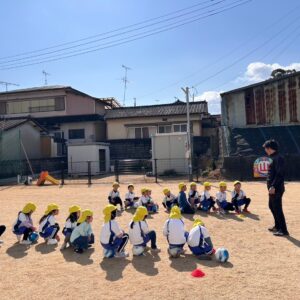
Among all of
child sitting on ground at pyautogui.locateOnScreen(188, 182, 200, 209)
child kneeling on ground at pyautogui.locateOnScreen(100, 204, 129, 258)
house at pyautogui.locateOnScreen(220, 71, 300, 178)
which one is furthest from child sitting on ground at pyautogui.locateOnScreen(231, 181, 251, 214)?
house at pyautogui.locateOnScreen(220, 71, 300, 178)

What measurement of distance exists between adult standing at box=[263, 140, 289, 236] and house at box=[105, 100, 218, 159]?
21.4 m

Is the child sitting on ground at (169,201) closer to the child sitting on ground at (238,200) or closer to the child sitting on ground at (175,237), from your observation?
the child sitting on ground at (238,200)

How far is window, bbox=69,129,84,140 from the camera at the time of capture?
3130 centimetres

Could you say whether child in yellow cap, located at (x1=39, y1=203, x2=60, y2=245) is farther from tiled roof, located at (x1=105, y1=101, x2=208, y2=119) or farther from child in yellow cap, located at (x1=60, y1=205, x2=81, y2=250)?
tiled roof, located at (x1=105, y1=101, x2=208, y2=119)

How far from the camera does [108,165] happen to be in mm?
27734

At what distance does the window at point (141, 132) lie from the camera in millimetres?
30625

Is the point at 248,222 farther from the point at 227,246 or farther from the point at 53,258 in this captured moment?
the point at 53,258

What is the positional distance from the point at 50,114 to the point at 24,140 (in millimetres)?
5706

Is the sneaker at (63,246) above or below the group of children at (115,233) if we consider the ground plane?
below

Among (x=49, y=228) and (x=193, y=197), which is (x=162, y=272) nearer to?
(x=49, y=228)

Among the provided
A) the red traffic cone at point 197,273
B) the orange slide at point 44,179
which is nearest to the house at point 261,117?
the orange slide at point 44,179

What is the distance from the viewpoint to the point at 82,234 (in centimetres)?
648

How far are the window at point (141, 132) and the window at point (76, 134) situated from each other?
4703 mm

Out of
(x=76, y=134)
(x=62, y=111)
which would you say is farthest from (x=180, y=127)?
(x=62, y=111)
